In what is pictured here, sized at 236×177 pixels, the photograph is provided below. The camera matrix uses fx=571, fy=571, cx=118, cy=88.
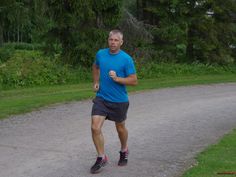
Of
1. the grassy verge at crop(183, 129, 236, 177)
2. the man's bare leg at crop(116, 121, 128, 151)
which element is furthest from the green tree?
the man's bare leg at crop(116, 121, 128, 151)

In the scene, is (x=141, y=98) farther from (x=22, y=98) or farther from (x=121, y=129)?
(x=121, y=129)

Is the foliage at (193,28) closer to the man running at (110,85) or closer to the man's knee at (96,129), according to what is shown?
the man running at (110,85)

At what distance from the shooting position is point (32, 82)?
21438 millimetres

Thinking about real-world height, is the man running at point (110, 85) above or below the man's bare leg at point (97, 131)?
above

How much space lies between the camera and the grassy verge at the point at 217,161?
752 cm

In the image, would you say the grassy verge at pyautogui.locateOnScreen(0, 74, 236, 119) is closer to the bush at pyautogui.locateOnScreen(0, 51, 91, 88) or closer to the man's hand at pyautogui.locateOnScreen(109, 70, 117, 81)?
the bush at pyautogui.locateOnScreen(0, 51, 91, 88)

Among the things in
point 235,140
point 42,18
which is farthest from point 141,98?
point 42,18

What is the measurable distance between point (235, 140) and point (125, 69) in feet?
10.6

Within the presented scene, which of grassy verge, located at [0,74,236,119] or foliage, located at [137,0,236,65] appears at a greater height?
foliage, located at [137,0,236,65]

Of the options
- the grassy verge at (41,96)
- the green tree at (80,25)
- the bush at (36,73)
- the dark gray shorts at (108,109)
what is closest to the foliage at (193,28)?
the green tree at (80,25)

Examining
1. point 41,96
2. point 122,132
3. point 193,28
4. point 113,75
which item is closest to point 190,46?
point 193,28

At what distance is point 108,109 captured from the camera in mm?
7754

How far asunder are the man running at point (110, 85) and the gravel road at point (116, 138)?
0.50 m

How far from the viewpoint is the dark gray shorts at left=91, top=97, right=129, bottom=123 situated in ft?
25.3
